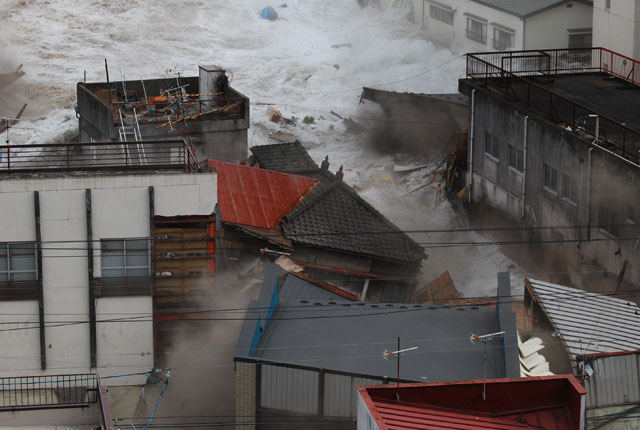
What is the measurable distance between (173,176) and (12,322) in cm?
429

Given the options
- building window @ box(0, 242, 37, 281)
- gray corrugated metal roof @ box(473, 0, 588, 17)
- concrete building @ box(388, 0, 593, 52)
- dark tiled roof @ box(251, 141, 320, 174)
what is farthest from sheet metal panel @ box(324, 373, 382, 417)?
gray corrugated metal roof @ box(473, 0, 588, 17)

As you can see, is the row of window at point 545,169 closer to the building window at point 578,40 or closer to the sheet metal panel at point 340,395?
the sheet metal panel at point 340,395

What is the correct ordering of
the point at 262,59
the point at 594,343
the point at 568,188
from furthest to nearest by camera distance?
the point at 262,59
the point at 568,188
the point at 594,343

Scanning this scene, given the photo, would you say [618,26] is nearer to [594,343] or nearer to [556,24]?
[556,24]

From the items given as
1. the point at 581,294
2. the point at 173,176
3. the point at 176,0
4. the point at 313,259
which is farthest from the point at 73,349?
the point at 176,0

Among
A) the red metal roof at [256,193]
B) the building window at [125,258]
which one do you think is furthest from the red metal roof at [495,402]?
the red metal roof at [256,193]

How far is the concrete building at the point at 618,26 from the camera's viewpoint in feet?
122

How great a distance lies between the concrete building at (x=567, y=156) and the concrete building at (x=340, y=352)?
7.13 meters

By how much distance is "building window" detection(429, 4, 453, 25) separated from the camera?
1994 inches

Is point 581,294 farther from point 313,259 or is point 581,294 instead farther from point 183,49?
point 183,49

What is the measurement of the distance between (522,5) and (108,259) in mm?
28448

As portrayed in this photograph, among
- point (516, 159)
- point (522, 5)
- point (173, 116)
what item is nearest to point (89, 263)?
point (173, 116)

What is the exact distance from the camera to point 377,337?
1939cm

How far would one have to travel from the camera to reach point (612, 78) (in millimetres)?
36031
